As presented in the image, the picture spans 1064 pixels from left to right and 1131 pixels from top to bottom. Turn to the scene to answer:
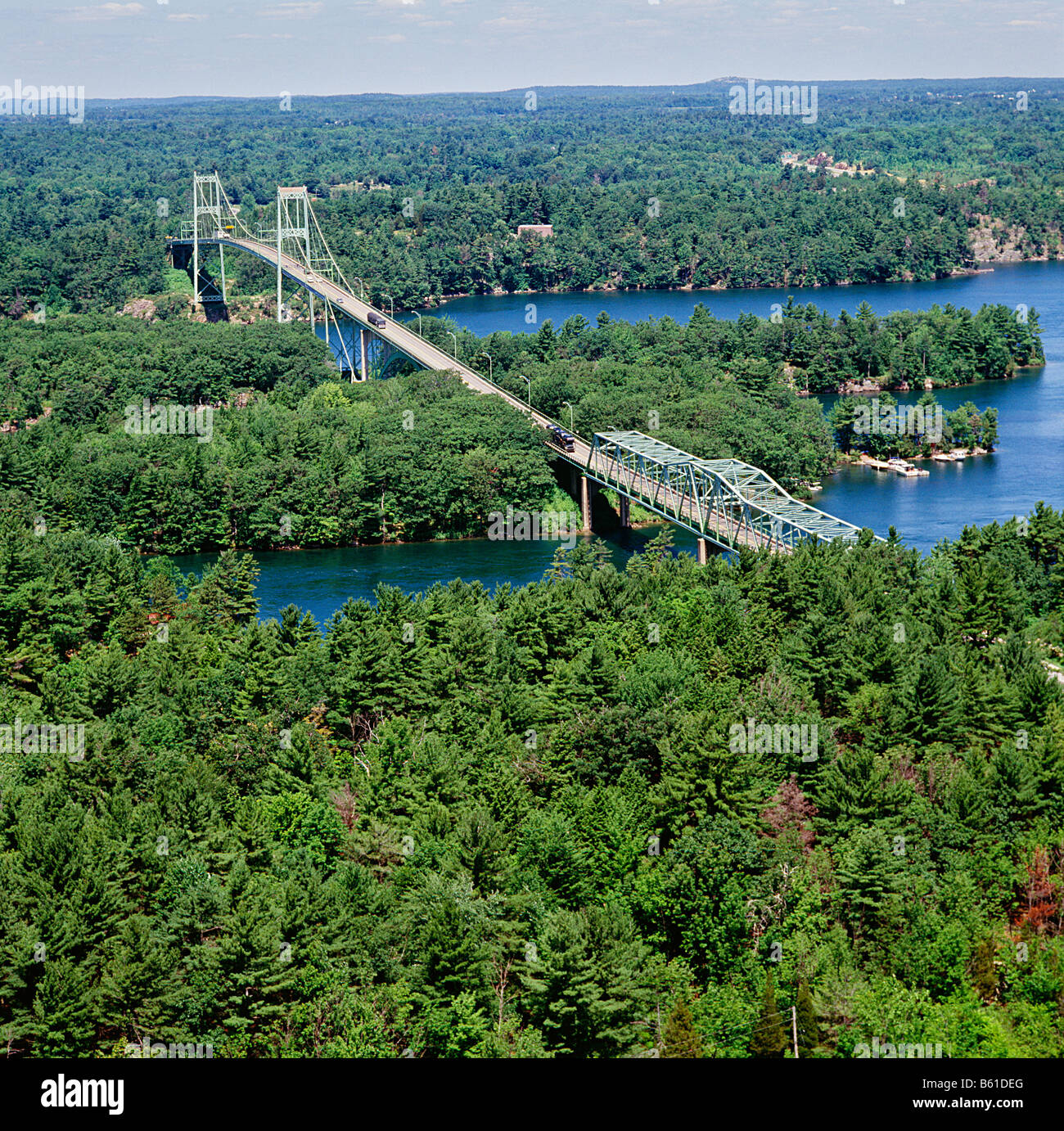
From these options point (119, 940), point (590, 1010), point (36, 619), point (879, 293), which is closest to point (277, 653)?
point (36, 619)

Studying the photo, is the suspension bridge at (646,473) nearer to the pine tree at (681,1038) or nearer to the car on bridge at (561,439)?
the car on bridge at (561,439)

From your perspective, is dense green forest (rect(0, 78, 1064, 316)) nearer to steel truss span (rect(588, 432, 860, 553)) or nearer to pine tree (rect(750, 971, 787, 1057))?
steel truss span (rect(588, 432, 860, 553))

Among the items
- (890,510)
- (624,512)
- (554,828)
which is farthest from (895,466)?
(554,828)

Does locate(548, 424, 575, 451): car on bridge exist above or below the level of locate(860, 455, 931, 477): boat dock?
above

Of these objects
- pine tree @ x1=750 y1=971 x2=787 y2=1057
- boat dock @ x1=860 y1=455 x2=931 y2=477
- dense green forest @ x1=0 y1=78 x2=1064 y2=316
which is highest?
dense green forest @ x1=0 y1=78 x2=1064 y2=316

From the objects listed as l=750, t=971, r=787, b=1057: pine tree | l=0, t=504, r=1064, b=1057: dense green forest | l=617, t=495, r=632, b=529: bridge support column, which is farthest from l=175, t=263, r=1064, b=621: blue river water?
l=750, t=971, r=787, b=1057: pine tree

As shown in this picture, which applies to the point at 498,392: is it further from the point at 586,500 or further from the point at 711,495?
the point at 711,495

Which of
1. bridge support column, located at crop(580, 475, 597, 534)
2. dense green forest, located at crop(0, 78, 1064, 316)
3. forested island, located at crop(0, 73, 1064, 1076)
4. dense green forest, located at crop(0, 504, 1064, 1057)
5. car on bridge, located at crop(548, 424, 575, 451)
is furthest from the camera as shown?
dense green forest, located at crop(0, 78, 1064, 316)
